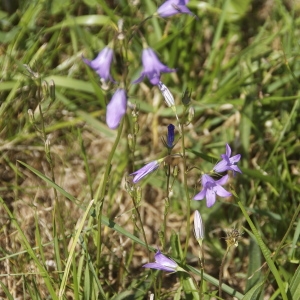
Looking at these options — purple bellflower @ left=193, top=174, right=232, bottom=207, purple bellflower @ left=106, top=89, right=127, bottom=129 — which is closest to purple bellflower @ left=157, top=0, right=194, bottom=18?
purple bellflower @ left=106, top=89, right=127, bottom=129

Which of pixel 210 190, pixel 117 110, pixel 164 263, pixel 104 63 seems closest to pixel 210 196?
pixel 210 190

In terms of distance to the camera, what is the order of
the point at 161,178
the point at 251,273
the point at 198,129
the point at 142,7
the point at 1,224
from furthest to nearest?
the point at 142,7, the point at 198,129, the point at 161,178, the point at 1,224, the point at 251,273

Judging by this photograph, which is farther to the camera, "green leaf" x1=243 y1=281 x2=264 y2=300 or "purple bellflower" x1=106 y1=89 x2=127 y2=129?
"green leaf" x1=243 y1=281 x2=264 y2=300

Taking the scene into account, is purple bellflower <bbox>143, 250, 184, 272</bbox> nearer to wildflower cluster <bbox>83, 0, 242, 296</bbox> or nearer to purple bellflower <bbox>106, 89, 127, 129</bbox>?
wildflower cluster <bbox>83, 0, 242, 296</bbox>

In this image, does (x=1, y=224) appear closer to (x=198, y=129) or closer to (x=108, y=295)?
(x=108, y=295)

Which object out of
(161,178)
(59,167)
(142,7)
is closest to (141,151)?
(161,178)

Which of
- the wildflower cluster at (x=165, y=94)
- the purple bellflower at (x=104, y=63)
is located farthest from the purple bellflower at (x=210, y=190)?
the purple bellflower at (x=104, y=63)
